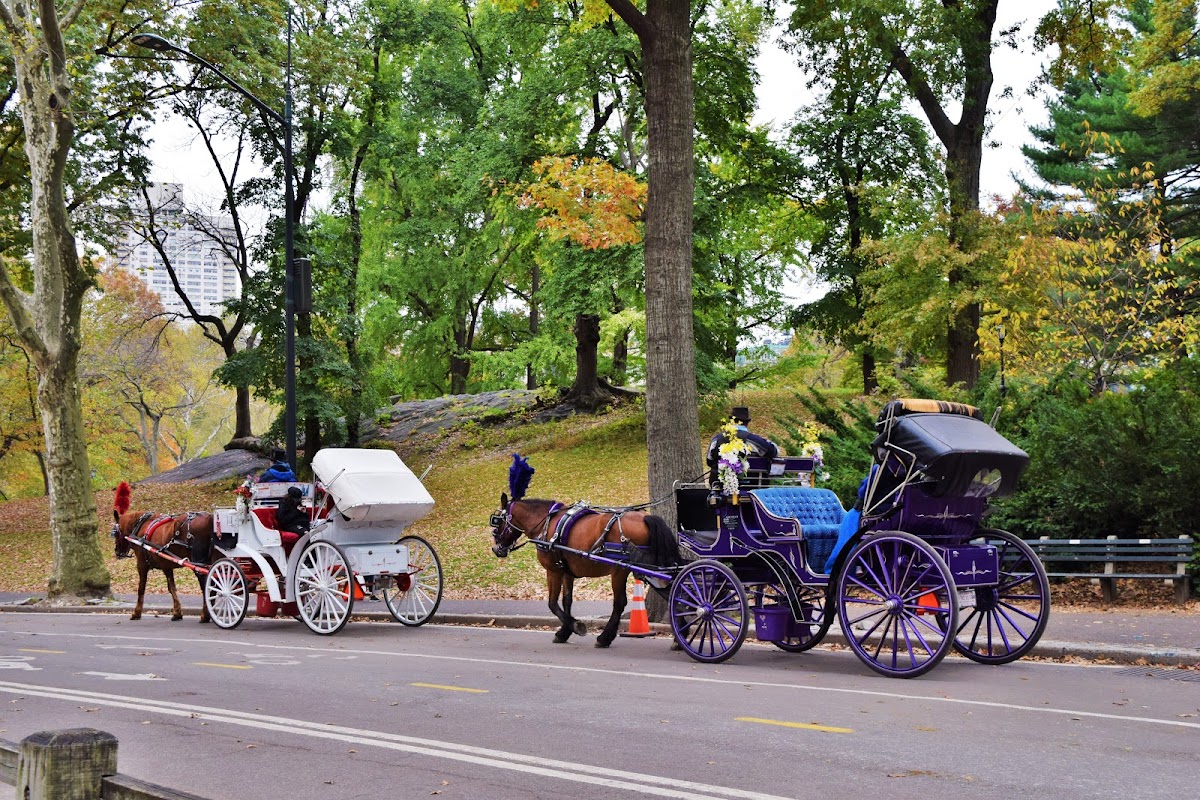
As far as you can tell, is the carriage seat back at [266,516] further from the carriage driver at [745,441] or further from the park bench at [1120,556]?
the park bench at [1120,556]

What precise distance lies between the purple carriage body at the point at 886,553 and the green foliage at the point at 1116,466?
3.85 metres

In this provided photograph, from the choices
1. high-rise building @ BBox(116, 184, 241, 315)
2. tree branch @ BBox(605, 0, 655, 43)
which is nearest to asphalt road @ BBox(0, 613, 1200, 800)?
tree branch @ BBox(605, 0, 655, 43)

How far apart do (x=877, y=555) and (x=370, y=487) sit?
7493mm

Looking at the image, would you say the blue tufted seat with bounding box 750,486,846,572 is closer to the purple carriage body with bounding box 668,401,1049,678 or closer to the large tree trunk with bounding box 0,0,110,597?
the purple carriage body with bounding box 668,401,1049,678

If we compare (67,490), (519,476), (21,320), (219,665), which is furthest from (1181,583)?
(21,320)

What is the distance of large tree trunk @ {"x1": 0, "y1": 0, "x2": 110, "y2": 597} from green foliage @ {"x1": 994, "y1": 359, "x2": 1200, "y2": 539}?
1759 cm

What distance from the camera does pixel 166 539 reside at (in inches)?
724

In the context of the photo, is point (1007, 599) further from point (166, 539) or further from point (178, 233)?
point (178, 233)

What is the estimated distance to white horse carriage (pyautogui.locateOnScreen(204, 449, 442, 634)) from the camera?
15.1 meters

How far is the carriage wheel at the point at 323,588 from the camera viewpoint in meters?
15.1

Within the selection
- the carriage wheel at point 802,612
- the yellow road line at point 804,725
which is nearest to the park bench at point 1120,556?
the carriage wheel at point 802,612

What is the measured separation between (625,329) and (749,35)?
31.3ft

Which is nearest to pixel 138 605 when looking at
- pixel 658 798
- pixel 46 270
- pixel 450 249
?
pixel 46 270

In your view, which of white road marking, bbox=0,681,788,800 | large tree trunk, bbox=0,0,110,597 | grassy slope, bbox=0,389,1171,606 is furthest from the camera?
grassy slope, bbox=0,389,1171,606
